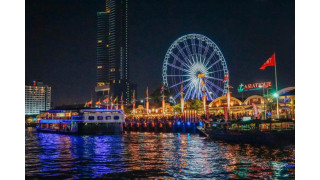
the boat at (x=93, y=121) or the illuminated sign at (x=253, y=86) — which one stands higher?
the illuminated sign at (x=253, y=86)

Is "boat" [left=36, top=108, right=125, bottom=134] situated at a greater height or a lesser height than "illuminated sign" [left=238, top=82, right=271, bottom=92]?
lesser

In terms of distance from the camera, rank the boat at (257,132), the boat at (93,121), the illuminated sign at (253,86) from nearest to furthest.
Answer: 1. the boat at (257,132)
2. the boat at (93,121)
3. the illuminated sign at (253,86)

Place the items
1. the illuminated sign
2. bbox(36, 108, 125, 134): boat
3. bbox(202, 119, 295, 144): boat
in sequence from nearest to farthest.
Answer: bbox(202, 119, 295, 144): boat < bbox(36, 108, 125, 134): boat < the illuminated sign

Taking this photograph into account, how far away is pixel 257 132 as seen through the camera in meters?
47.0

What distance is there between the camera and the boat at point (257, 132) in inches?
1743

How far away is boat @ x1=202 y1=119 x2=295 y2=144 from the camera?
4428 centimetres

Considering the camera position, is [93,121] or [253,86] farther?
[253,86]

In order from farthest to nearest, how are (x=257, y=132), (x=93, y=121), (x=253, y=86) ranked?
(x=253, y=86)
(x=93, y=121)
(x=257, y=132)

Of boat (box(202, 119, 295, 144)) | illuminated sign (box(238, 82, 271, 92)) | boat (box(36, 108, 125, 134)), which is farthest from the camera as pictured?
illuminated sign (box(238, 82, 271, 92))

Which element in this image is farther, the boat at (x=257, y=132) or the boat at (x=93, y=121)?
the boat at (x=93, y=121)
